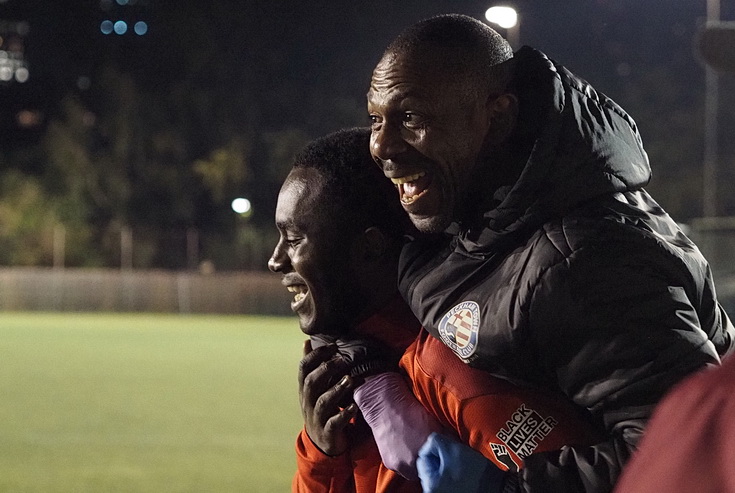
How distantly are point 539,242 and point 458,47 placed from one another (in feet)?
1.29

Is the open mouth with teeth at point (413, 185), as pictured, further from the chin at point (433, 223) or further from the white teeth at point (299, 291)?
the white teeth at point (299, 291)

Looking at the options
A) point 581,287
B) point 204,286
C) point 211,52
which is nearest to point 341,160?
point 581,287

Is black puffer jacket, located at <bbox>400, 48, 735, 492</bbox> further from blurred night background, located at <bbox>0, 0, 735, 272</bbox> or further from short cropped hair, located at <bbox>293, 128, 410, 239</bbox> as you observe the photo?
blurred night background, located at <bbox>0, 0, 735, 272</bbox>

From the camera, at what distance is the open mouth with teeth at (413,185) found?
6.56 ft

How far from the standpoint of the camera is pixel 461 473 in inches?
71.7

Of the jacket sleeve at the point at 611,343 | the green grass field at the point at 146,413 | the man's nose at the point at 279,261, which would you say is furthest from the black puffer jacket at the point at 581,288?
the green grass field at the point at 146,413

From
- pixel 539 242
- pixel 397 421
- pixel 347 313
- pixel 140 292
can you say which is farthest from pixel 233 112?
pixel 539 242

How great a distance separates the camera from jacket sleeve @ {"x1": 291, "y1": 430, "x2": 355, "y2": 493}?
227 cm

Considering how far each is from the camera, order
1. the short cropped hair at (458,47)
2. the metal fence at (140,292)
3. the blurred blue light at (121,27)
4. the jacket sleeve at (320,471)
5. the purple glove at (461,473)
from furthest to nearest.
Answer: the blurred blue light at (121,27) < the metal fence at (140,292) < the jacket sleeve at (320,471) < the short cropped hair at (458,47) < the purple glove at (461,473)

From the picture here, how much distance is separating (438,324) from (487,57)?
0.49m

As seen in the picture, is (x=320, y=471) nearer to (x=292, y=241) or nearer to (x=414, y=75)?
(x=292, y=241)

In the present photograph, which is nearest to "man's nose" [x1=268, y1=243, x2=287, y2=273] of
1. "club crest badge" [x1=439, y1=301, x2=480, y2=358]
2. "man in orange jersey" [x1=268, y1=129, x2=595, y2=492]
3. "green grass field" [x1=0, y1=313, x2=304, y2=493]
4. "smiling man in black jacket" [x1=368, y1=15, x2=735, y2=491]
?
"man in orange jersey" [x1=268, y1=129, x2=595, y2=492]

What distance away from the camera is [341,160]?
2.40 m

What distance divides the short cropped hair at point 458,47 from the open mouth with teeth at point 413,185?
205 mm
